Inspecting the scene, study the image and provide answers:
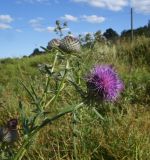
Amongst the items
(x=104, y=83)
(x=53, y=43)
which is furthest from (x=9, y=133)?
(x=104, y=83)

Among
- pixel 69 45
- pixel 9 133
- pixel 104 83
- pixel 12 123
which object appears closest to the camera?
pixel 104 83

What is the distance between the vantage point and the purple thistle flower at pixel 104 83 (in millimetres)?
3932

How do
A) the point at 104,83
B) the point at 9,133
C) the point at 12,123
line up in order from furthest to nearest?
the point at 12,123 → the point at 9,133 → the point at 104,83

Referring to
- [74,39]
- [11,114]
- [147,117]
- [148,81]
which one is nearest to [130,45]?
[148,81]

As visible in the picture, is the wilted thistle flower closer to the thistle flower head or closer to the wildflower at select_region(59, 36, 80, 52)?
the thistle flower head

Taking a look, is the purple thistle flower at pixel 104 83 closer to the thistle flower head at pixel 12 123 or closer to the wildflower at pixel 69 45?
the wildflower at pixel 69 45

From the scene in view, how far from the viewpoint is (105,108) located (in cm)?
719

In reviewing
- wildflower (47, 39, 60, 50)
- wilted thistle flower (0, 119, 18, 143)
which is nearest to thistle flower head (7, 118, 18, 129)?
wilted thistle flower (0, 119, 18, 143)

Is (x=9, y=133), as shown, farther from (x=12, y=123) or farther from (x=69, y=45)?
(x=69, y=45)

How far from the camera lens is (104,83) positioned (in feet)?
13.1

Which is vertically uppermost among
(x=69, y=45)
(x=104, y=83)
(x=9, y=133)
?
(x=69, y=45)

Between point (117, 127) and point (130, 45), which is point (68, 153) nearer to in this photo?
point (117, 127)

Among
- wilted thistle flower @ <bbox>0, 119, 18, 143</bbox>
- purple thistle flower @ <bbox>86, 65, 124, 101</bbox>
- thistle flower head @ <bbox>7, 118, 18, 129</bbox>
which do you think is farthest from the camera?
thistle flower head @ <bbox>7, 118, 18, 129</bbox>

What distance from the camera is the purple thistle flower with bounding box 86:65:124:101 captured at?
155 inches
